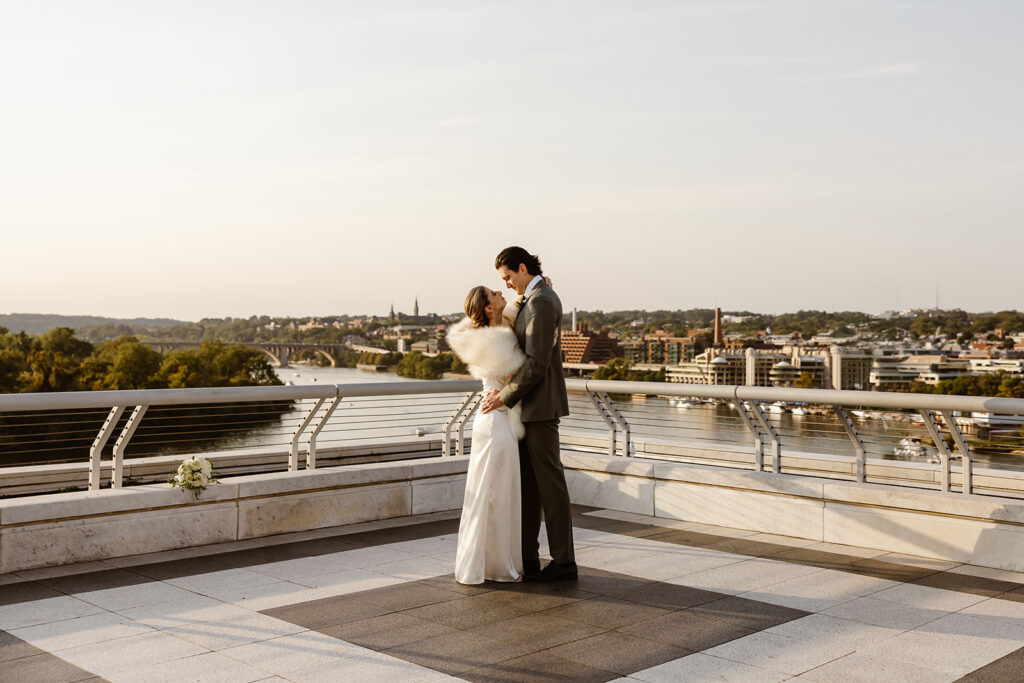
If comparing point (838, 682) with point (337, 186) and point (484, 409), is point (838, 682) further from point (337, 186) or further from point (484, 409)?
point (337, 186)

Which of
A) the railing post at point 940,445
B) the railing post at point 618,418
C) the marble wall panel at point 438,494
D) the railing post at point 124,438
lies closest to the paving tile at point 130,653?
the railing post at point 124,438

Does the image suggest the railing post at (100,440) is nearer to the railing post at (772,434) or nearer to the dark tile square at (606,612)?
the dark tile square at (606,612)

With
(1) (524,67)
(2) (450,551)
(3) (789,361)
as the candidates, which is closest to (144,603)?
(2) (450,551)

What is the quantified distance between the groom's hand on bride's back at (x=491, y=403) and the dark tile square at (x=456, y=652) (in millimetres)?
1584

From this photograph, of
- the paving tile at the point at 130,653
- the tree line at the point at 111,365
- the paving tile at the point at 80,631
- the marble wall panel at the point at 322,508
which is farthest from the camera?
the tree line at the point at 111,365

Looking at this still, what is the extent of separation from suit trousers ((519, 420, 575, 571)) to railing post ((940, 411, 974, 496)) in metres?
2.61

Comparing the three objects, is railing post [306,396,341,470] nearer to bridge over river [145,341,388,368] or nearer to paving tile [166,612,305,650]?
paving tile [166,612,305,650]

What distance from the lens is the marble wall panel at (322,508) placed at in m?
7.28

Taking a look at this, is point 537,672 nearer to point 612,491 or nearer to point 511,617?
point 511,617

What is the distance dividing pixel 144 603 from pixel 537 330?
269 centimetres

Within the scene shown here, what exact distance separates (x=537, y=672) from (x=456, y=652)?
466 millimetres

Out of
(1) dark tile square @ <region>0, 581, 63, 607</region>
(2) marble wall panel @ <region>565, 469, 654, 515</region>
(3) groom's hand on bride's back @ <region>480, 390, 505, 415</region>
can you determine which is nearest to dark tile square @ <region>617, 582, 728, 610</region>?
(3) groom's hand on bride's back @ <region>480, 390, 505, 415</region>

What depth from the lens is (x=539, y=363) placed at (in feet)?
19.1

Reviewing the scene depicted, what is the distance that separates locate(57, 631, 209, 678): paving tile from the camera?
13.9 feet
